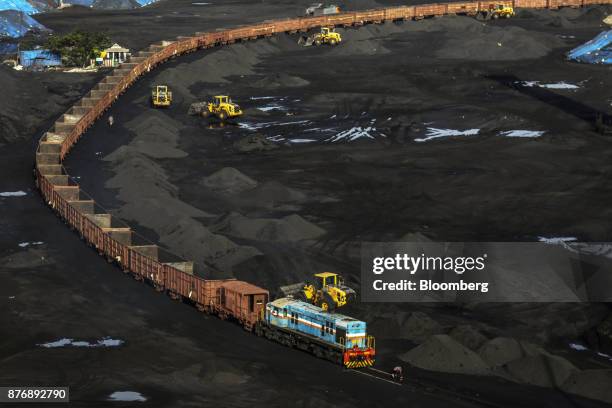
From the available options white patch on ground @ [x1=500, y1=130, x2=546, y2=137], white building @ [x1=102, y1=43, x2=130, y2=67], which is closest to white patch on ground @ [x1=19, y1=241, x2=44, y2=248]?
white patch on ground @ [x1=500, y1=130, x2=546, y2=137]

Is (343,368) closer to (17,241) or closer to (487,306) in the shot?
(487,306)

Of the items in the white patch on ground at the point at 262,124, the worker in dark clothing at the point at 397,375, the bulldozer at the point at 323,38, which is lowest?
the worker in dark clothing at the point at 397,375

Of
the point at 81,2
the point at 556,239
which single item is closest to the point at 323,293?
the point at 556,239

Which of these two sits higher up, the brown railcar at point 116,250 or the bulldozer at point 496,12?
the bulldozer at point 496,12

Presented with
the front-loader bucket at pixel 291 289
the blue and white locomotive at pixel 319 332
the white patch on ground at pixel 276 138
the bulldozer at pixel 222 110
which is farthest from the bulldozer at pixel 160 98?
the blue and white locomotive at pixel 319 332

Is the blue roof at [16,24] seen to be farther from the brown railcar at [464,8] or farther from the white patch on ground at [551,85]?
the white patch on ground at [551,85]

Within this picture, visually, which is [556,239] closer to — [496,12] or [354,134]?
[354,134]

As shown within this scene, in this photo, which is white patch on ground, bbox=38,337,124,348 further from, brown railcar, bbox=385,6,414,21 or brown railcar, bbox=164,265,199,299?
brown railcar, bbox=385,6,414,21
